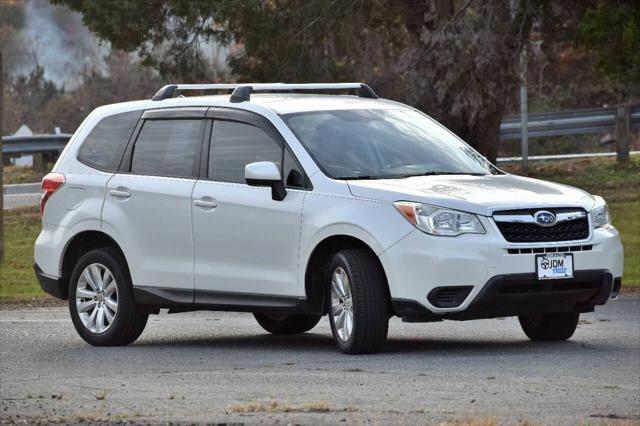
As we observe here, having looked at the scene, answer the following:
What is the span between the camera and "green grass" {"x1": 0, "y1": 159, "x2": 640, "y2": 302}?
66.6 ft

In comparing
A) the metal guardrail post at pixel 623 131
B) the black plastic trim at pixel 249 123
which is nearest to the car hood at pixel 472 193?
the black plastic trim at pixel 249 123

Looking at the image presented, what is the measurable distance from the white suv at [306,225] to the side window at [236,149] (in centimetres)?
1

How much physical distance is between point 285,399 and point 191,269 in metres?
3.22

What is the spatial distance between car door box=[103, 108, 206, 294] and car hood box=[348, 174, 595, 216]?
1.55 meters

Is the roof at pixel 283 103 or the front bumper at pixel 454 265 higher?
the roof at pixel 283 103

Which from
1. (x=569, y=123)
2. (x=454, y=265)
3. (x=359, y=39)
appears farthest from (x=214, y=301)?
(x=569, y=123)

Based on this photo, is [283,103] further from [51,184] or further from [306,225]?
[51,184]

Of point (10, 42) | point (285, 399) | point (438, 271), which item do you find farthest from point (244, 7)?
point (10, 42)

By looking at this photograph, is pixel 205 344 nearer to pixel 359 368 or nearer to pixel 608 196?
pixel 359 368

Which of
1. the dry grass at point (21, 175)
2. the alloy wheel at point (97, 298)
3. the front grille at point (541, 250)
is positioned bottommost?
the dry grass at point (21, 175)

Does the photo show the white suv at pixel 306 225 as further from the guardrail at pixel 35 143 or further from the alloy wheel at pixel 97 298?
the guardrail at pixel 35 143

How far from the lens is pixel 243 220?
11.9 meters

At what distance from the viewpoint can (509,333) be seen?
43.3 feet

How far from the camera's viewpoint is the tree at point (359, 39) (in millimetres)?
25828
